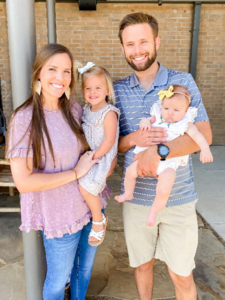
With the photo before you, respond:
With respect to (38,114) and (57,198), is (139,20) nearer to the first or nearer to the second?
(38,114)

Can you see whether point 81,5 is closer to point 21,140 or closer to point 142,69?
point 142,69

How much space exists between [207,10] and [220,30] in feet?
1.63

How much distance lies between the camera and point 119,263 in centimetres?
280

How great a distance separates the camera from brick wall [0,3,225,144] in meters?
6.14

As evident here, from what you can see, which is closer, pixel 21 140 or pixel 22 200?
pixel 21 140

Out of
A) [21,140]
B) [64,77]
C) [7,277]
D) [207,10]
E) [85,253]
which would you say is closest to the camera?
[21,140]

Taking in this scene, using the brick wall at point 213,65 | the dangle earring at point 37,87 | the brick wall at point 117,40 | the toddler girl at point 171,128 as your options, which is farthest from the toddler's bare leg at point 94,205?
the brick wall at point 213,65

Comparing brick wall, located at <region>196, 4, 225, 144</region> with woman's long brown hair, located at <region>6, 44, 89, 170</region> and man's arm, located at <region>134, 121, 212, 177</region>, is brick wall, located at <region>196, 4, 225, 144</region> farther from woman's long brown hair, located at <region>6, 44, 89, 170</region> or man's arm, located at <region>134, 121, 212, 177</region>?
woman's long brown hair, located at <region>6, 44, 89, 170</region>

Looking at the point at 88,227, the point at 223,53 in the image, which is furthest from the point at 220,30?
the point at 88,227

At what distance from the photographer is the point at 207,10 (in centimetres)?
622

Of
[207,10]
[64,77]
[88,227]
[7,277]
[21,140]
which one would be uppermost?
[207,10]

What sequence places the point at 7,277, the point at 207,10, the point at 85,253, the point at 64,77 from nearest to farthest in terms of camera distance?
the point at 64,77 < the point at 85,253 < the point at 7,277 < the point at 207,10

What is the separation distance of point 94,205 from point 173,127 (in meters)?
0.67

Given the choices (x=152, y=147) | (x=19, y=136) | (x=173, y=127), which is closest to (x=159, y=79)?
(x=173, y=127)
